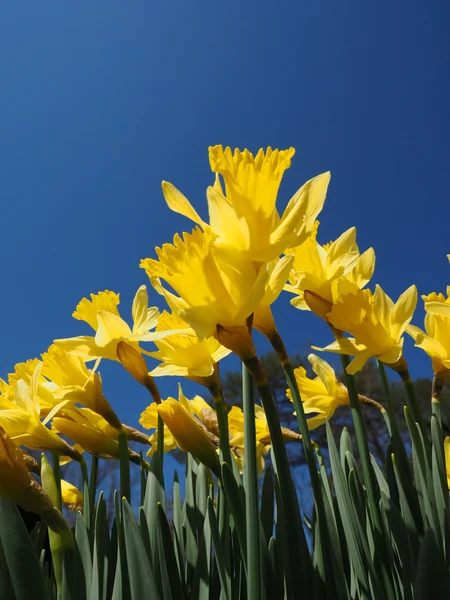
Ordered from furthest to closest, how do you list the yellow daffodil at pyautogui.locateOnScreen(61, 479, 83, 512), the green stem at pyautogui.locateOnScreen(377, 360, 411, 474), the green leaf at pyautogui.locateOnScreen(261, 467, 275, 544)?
the yellow daffodil at pyautogui.locateOnScreen(61, 479, 83, 512), the green stem at pyautogui.locateOnScreen(377, 360, 411, 474), the green leaf at pyautogui.locateOnScreen(261, 467, 275, 544)

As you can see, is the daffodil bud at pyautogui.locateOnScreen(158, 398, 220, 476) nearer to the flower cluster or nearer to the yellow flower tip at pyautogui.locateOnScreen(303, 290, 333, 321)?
the flower cluster

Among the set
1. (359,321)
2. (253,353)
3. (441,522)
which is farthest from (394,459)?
(253,353)

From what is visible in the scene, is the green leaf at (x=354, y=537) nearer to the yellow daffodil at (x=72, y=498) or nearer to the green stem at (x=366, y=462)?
the green stem at (x=366, y=462)

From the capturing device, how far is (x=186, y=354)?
87cm

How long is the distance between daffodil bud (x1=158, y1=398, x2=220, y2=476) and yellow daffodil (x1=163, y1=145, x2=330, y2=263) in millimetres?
341

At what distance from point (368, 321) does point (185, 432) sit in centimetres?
41

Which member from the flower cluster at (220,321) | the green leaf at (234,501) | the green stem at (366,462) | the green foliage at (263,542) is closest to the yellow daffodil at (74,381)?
the flower cluster at (220,321)

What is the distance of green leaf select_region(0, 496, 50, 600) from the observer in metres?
0.68

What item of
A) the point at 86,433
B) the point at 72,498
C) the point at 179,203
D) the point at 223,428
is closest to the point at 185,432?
the point at 223,428

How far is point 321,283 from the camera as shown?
0.96 m

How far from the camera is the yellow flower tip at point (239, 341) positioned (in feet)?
2.16

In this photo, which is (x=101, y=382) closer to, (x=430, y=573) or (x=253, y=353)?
(x=253, y=353)

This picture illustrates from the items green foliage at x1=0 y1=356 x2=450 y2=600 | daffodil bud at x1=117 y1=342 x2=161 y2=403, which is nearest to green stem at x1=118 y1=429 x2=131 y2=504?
green foliage at x1=0 y1=356 x2=450 y2=600

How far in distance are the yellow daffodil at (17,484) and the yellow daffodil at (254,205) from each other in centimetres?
44
